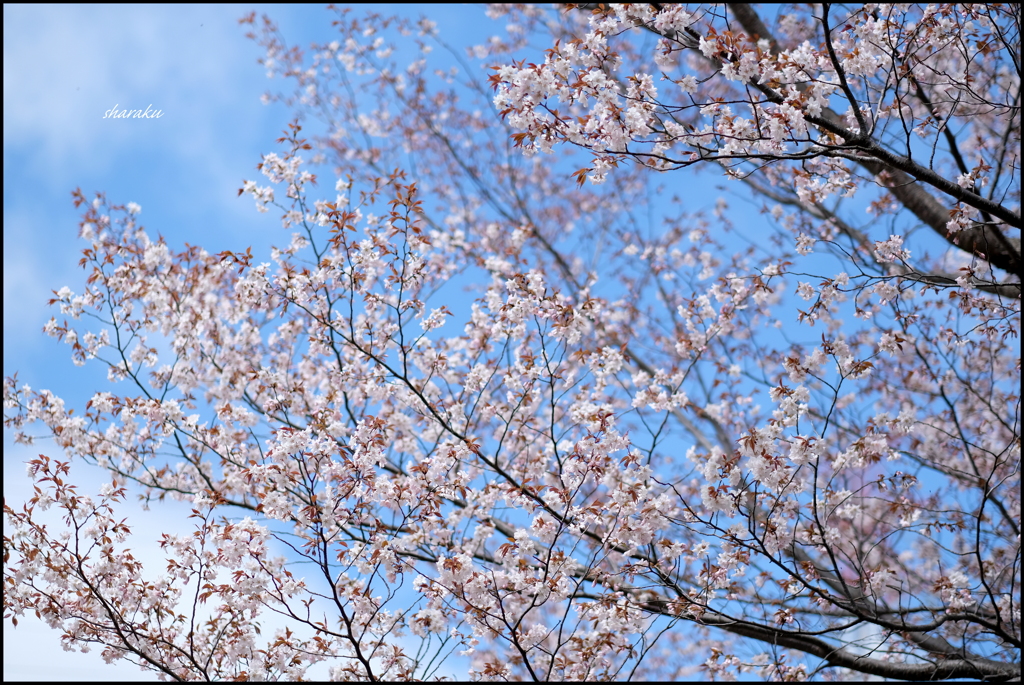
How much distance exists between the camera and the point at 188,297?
710 centimetres

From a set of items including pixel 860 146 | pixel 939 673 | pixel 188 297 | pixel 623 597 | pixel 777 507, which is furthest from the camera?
pixel 188 297

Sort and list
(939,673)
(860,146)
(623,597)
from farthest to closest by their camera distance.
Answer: (939,673), (623,597), (860,146)

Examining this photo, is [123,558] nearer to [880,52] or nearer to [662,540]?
[662,540]

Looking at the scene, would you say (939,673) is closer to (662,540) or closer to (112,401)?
(662,540)

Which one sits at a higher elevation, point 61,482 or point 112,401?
point 112,401

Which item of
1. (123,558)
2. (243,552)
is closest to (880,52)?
Answer: (243,552)

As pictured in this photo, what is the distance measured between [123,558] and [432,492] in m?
2.06

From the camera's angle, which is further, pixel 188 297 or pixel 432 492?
pixel 188 297

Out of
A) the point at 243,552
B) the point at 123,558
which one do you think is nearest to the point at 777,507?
the point at 243,552

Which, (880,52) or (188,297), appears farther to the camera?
(188,297)

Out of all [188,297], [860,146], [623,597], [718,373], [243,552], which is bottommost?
[623,597]

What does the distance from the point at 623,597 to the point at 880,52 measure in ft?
13.4

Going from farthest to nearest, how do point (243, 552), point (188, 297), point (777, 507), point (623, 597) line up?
Result: 1. point (188, 297)
2. point (777, 507)
3. point (623, 597)
4. point (243, 552)

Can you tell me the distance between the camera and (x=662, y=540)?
4930 mm
